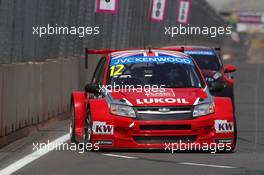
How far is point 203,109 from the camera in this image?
14406mm

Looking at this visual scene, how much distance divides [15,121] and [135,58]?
2.16m

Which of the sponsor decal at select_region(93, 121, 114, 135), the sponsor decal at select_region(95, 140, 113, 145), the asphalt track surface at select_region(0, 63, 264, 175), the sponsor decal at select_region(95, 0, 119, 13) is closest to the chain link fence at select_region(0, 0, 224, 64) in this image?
the sponsor decal at select_region(95, 0, 119, 13)

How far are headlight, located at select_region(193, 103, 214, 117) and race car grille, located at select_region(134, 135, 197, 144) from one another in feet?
1.00

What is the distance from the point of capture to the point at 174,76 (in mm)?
15539

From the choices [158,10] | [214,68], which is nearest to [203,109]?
[214,68]

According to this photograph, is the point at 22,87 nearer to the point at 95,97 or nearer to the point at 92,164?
the point at 95,97

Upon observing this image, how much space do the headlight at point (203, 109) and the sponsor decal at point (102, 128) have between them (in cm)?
109

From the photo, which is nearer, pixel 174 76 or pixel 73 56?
pixel 174 76

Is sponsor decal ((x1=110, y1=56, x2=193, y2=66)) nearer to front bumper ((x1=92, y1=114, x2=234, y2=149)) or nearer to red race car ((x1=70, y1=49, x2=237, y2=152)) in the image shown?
red race car ((x1=70, y1=49, x2=237, y2=152))

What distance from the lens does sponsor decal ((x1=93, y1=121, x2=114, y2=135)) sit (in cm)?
1431

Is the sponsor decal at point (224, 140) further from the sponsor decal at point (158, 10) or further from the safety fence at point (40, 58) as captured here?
the sponsor decal at point (158, 10)

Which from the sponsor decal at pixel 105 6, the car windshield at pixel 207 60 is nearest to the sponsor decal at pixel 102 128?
the car windshield at pixel 207 60

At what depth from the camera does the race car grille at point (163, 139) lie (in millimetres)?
14289

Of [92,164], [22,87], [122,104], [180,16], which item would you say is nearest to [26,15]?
[22,87]
